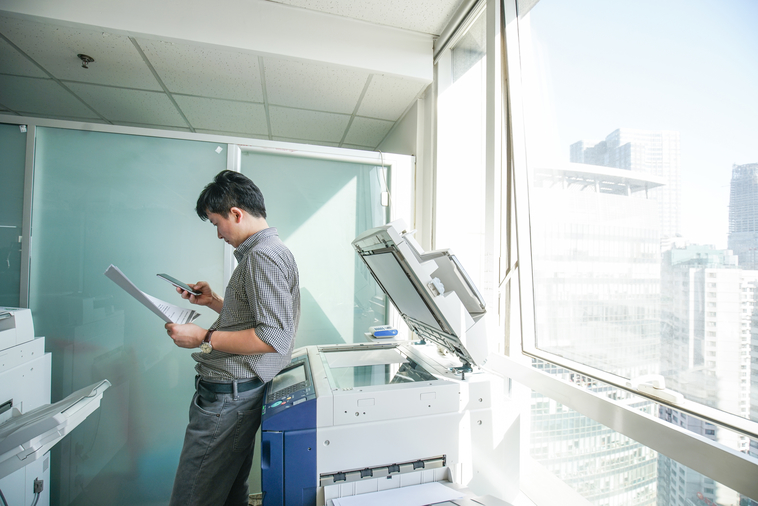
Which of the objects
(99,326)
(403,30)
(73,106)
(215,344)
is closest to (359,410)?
(215,344)

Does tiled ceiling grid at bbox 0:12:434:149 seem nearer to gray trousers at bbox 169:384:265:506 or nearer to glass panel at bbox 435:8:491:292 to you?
glass panel at bbox 435:8:491:292

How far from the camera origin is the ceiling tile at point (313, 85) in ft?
6.58

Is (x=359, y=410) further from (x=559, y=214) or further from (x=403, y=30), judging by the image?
(x=403, y=30)

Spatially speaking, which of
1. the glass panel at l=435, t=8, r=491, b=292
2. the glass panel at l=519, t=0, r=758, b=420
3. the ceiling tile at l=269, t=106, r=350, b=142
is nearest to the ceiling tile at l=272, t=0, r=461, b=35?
the glass panel at l=435, t=8, r=491, b=292

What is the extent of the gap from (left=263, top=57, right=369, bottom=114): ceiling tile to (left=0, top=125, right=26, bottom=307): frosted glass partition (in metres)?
1.32

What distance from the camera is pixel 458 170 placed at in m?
2.12

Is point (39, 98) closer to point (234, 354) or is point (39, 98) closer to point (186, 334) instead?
point (186, 334)

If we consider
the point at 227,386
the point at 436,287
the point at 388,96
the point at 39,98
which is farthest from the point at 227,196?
the point at 39,98

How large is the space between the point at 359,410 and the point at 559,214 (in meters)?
1.01

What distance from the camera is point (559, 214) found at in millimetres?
1291

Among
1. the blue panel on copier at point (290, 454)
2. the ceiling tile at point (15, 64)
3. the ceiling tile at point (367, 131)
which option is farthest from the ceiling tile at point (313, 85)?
the blue panel on copier at point (290, 454)

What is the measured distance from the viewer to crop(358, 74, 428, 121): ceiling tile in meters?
2.14

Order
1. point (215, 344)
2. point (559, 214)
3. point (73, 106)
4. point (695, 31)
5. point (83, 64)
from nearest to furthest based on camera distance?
point (695, 31) → point (215, 344) → point (559, 214) → point (83, 64) → point (73, 106)

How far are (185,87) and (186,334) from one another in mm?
1975
